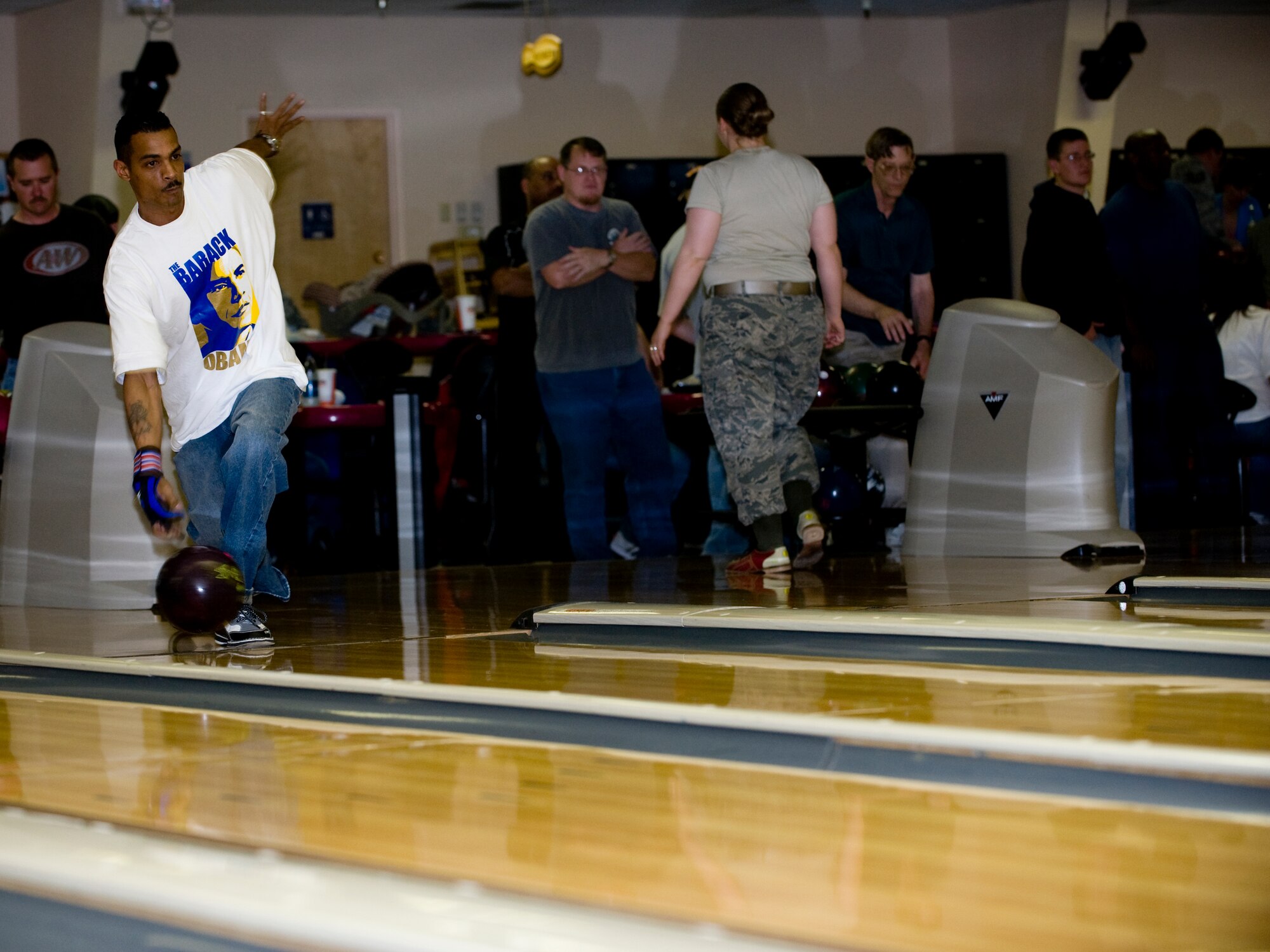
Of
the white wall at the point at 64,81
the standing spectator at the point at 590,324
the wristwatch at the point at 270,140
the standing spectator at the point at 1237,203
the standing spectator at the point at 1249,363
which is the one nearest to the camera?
the wristwatch at the point at 270,140

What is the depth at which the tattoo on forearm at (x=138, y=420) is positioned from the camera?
2951 millimetres

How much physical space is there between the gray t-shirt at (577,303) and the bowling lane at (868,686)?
93.9 inches

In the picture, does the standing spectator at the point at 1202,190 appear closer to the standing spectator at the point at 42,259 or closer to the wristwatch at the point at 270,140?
the wristwatch at the point at 270,140

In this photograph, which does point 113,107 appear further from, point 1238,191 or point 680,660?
point 680,660

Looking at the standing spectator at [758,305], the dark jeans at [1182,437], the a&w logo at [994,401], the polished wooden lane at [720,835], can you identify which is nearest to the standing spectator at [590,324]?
the standing spectator at [758,305]

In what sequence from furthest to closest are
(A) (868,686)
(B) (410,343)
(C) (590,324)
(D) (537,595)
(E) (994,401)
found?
(B) (410,343), (C) (590,324), (E) (994,401), (D) (537,595), (A) (868,686)

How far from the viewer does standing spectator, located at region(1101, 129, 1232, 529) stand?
19.4ft

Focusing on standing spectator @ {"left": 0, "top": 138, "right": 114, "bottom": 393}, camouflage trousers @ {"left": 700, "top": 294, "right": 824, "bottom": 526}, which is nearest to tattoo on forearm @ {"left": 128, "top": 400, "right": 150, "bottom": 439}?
camouflage trousers @ {"left": 700, "top": 294, "right": 824, "bottom": 526}

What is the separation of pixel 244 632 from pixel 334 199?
7820mm

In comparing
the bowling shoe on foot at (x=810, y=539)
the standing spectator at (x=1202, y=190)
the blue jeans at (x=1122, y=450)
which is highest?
the standing spectator at (x=1202, y=190)

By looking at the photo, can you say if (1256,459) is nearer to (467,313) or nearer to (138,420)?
(467,313)

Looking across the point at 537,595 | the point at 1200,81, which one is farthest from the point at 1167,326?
the point at 1200,81

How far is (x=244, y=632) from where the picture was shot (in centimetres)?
306

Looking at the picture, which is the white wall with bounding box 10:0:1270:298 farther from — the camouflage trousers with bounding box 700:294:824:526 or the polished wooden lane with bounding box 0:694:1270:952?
the polished wooden lane with bounding box 0:694:1270:952
